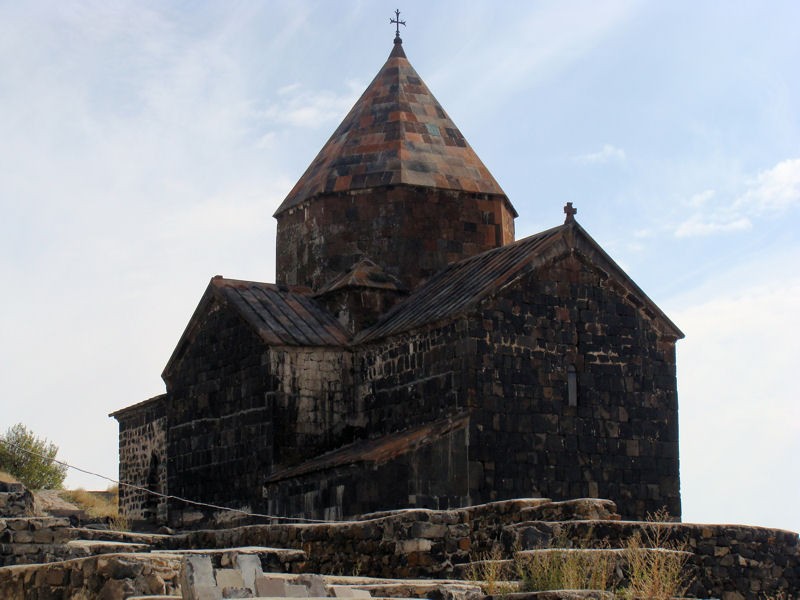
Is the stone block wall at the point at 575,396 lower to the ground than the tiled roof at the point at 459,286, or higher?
lower

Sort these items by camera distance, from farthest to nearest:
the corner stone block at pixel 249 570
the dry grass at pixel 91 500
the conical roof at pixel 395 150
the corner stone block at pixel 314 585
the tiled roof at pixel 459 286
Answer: the dry grass at pixel 91 500, the conical roof at pixel 395 150, the tiled roof at pixel 459 286, the corner stone block at pixel 314 585, the corner stone block at pixel 249 570

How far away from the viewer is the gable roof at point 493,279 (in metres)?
18.7

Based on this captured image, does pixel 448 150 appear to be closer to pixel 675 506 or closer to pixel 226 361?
pixel 226 361

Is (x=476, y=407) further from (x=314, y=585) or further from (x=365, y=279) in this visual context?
(x=314, y=585)

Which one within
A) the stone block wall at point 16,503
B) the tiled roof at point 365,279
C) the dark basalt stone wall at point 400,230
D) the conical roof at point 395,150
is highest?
the conical roof at point 395,150

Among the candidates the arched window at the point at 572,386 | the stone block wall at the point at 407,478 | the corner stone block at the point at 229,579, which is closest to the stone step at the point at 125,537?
the stone block wall at the point at 407,478

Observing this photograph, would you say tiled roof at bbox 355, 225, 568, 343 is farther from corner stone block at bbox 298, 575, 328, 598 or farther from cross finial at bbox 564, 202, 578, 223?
→ corner stone block at bbox 298, 575, 328, 598

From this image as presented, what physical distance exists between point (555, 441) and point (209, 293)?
6191 mm

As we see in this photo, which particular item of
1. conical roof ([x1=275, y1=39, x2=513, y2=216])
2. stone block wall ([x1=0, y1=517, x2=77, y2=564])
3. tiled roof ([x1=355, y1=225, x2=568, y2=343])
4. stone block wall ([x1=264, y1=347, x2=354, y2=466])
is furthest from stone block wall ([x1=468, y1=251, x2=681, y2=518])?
stone block wall ([x1=0, y1=517, x2=77, y2=564])

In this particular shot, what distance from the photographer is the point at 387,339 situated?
19.9m

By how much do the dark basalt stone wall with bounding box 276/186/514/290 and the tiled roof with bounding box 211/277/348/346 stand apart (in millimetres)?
849

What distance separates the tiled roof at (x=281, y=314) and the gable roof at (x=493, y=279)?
56 centimetres

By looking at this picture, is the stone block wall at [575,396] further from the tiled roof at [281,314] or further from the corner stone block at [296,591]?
the corner stone block at [296,591]

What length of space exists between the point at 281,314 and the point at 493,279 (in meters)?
3.78
